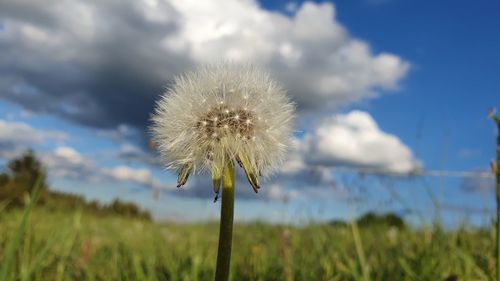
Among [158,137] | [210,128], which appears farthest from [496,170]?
[158,137]

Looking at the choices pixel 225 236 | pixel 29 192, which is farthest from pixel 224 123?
pixel 29 192

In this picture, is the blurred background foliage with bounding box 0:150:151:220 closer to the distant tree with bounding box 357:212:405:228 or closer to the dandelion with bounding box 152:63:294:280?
the distant tree with bounding box 357:212:405:228

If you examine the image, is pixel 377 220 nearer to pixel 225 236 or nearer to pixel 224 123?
pixel 224 123

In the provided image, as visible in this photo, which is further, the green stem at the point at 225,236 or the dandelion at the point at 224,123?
the dandelion at the point at 224,123

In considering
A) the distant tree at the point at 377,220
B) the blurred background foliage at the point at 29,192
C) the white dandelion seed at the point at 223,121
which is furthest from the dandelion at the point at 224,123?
the blurred background foliage at the point at 29,192

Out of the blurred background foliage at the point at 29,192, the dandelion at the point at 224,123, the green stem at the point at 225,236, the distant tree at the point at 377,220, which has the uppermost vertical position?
the blurred background foliage at the point at 29,192

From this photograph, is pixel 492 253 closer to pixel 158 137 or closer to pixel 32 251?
pixel 158 137

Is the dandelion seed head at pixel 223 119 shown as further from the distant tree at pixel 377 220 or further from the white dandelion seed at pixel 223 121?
the distant tree at pixel 377 220

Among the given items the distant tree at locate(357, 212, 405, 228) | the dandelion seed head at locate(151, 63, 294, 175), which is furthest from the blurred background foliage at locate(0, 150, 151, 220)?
the dandelion seed head at locate(151, 63, 294, 175)
